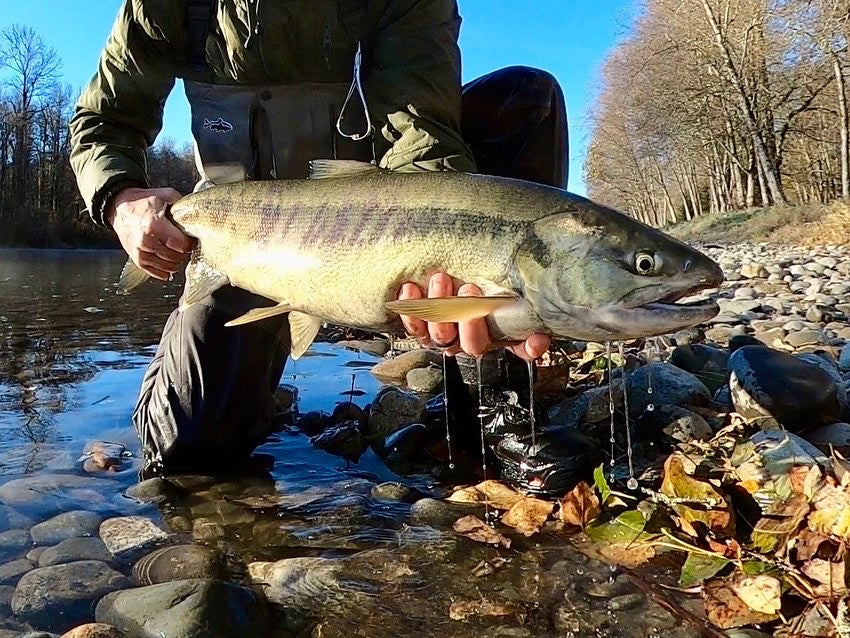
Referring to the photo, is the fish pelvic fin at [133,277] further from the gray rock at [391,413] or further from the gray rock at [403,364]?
the gray rock at [403,364]

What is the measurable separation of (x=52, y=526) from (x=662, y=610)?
218cm

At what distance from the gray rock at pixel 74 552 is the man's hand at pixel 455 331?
1337 millimetres

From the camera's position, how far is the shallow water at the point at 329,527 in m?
2.08

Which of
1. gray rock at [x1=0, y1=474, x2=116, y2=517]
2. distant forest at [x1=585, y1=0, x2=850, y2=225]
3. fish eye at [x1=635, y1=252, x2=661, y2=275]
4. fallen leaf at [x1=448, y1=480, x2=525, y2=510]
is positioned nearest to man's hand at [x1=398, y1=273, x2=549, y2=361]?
fish eye at [x1=635, y1=252, x2=661, y2=275]

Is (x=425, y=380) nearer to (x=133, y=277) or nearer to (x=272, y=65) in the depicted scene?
(x=133, y=277)

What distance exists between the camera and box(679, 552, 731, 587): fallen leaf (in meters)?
2.16

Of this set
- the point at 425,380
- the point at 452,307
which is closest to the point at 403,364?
the point at 425,380

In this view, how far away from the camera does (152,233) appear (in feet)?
10.1

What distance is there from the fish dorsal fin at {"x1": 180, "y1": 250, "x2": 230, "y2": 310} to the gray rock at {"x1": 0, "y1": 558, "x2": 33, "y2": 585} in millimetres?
1268

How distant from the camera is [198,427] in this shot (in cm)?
339

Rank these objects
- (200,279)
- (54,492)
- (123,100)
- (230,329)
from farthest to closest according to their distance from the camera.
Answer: (123,100) → (230,329) → (200,279) → (54,492)

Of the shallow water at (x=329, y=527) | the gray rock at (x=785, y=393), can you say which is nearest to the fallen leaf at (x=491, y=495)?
the shallow water at (x=329, y=527)

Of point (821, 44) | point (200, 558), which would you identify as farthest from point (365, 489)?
point (821, 44)

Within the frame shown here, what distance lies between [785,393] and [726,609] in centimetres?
147
